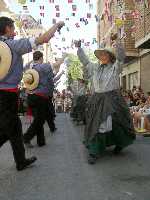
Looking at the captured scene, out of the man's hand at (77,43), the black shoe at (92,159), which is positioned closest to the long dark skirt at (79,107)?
the man's hand at (77,43)

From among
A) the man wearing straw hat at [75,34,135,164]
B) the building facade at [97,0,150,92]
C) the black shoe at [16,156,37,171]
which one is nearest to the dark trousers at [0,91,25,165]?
the black shoe at [16,156,37,171]

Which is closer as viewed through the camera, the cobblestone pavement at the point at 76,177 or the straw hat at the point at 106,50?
the cobblestone pavement at the point at 76,177

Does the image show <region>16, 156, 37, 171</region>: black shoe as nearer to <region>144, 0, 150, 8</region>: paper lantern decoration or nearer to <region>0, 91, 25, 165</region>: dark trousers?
<region>0, 91, 25, 165</region>: dark trousers

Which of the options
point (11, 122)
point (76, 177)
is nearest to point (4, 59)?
point (11, 122)

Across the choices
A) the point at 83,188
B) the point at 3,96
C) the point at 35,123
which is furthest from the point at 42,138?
the point at 83,188

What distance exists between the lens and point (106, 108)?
8.31m

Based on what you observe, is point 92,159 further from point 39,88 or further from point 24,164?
point 39,88

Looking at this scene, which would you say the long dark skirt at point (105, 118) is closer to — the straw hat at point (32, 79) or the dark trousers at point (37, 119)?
the dark trousers at point (37, 119)

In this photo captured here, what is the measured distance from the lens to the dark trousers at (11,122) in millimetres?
6953

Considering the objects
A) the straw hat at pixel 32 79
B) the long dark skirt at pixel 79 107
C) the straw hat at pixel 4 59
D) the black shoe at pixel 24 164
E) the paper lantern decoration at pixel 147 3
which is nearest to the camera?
the straw hat at pixel 4 59

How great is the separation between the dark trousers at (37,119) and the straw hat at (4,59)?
3136mm

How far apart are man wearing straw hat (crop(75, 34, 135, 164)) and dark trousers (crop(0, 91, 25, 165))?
139cm

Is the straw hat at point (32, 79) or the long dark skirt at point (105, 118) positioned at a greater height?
the straw hat at point (32, 79)

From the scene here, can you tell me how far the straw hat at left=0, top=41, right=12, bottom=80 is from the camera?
6.86 meters
